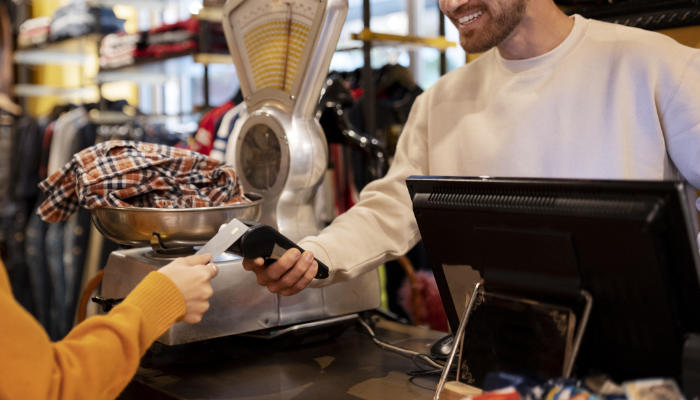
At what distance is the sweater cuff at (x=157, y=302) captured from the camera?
2.77 feet

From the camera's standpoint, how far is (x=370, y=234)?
133cm

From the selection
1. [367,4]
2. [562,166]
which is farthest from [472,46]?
[367,4]

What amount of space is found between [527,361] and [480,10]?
80 cm

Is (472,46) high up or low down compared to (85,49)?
down

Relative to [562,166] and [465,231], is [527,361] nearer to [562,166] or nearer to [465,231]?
[465,231]

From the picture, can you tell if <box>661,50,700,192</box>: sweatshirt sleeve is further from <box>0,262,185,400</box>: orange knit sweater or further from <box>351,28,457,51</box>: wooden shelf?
<box>351,28,457,51</box>: wooden shelf

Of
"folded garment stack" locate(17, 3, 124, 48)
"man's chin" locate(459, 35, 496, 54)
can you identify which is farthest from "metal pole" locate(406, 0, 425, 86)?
"man's chin" locate(459, 35, 496, 54)

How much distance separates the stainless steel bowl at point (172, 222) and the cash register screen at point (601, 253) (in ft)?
1.57

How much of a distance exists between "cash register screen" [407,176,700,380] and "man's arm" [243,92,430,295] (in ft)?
1.26

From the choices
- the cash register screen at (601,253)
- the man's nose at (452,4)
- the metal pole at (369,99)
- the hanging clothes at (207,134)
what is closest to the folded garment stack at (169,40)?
the hanging clothes at (207,134)

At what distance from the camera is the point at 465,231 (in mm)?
820

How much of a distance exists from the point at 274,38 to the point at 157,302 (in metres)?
0.79

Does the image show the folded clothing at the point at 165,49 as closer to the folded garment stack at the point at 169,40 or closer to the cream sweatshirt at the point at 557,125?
the folded garment stack at the point at 169,40

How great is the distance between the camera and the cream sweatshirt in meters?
1.19
